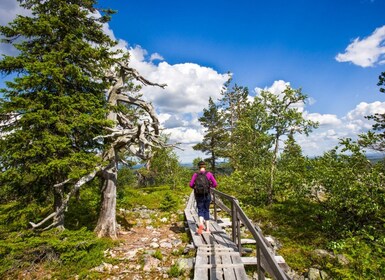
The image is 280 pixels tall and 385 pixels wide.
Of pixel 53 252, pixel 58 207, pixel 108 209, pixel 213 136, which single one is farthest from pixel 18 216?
pixel 213 136

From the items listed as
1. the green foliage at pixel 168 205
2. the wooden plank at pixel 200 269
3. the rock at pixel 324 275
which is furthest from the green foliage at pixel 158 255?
the green foliage at pixel 168 205

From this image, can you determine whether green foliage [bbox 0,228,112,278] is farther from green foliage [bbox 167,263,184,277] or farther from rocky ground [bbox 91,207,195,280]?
green foliage [bbox 167,263,184,277]

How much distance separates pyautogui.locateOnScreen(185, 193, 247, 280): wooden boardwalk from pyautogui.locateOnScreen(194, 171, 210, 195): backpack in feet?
5.35

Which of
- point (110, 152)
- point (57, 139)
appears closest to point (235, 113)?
point (110, 152)

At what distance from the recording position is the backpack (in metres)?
7.66

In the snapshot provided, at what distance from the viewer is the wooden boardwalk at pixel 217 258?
5.39m

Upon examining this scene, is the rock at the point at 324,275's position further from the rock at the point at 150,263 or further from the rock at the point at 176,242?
the rock at the point at 150,263

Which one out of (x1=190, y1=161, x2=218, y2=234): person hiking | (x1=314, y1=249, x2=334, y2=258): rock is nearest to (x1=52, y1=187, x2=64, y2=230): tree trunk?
(x1=190, y1=161, x2=218, y2=234): person hiking

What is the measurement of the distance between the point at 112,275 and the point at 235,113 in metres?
31.1

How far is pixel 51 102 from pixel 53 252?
489 centimetres

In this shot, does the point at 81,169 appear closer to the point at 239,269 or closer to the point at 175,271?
the point at 175,271

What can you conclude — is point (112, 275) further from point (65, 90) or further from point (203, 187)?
point (65, 90)

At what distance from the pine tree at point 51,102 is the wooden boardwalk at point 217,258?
15.2 feet

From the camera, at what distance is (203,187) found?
7.66m
